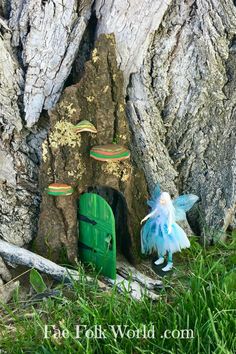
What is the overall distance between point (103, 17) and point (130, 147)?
578 millimetres

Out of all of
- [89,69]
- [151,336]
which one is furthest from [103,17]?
[151,336]

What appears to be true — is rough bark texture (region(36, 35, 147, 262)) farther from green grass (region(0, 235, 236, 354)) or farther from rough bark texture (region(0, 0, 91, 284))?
green grass (region(0, 235, 236, 354))

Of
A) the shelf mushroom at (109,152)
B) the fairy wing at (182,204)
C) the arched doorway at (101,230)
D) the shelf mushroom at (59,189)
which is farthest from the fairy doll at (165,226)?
the shelf mushroom at (59,189)

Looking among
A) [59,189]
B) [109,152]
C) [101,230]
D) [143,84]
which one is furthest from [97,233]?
[143,84]

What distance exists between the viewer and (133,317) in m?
2.00

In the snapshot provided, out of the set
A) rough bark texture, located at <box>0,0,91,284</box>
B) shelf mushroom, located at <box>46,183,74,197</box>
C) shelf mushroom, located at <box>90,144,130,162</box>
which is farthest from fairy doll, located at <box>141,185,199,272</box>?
rough bark texture, located at <box>0,0,91,284</box>

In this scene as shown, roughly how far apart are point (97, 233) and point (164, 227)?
286 mm

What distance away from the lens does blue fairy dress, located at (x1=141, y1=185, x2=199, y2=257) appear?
235 centimetres

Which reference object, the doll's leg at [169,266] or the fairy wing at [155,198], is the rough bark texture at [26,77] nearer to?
the fairy wing at [155,198]

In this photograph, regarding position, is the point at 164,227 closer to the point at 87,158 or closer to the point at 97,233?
the point at 97,233

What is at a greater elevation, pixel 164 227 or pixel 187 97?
pixel 187 97

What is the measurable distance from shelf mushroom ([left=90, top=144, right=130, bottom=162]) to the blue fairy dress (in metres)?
0.23

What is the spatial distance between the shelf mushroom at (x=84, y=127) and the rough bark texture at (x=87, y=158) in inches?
1.9

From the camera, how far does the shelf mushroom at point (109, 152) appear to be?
2.27 m
